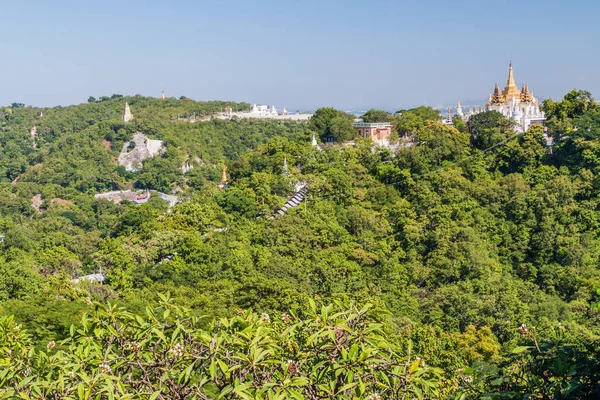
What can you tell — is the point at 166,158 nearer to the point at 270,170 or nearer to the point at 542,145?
the point at 270,170

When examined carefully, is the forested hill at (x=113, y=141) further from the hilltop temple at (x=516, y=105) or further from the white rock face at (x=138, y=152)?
the hilltop temple at (x=516, y=105)

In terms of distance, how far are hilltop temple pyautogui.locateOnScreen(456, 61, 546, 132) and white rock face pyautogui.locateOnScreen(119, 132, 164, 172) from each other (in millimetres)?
34449

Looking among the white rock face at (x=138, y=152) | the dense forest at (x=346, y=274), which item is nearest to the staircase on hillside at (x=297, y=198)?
the dense forest at (x=346, y=274)

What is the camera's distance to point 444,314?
19.2 meters

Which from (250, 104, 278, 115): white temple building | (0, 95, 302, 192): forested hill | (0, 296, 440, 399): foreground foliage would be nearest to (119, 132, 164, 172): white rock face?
(0, 95, 302, 192): forested hill

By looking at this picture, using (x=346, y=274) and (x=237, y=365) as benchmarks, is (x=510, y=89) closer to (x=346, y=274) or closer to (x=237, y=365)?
(x=346, y=274)

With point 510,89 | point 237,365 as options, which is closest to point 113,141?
point 510,89

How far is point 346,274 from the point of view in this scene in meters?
21.6

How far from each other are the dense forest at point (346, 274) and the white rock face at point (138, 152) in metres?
22.9

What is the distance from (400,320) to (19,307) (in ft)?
30.2

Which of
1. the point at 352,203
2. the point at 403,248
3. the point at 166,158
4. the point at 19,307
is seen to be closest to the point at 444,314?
the point at 403,248

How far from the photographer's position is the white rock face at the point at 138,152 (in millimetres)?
63062

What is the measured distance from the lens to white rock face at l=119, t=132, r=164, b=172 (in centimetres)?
6306

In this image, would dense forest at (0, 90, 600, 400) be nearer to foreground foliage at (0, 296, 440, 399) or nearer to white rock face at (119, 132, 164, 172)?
foreground foliage at (0, 296, 440, 399)
